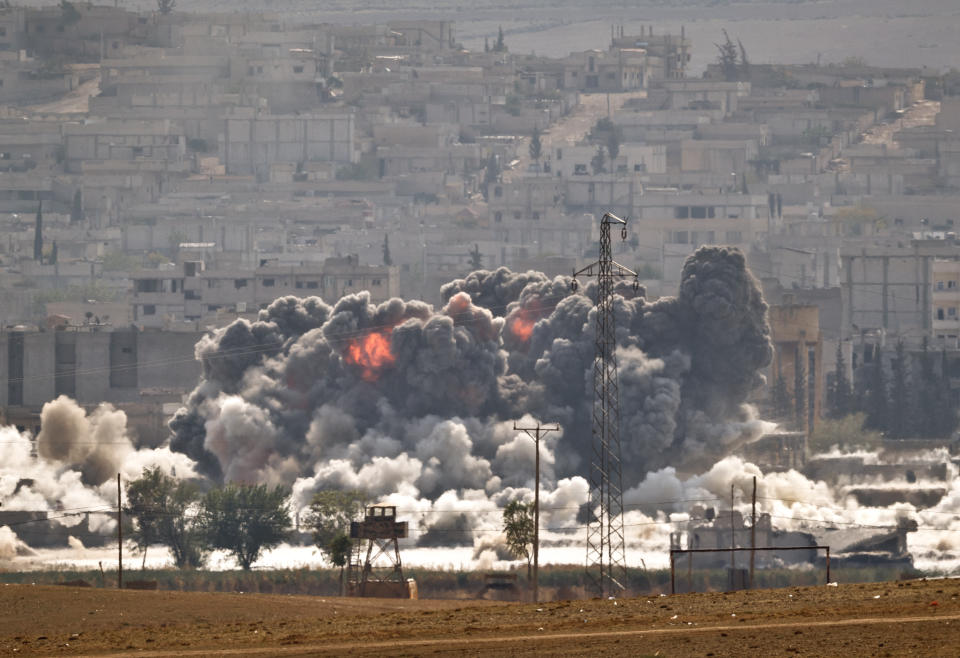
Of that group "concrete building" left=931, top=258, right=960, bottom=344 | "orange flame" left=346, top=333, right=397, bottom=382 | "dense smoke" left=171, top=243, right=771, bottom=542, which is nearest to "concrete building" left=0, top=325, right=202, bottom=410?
"dense smoke" left=171, top=243, right=771, bottom=542

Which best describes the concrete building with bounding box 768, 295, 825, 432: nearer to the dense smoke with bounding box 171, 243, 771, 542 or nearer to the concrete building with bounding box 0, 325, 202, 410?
the dense smoke with bounding box 171, 243, 771, 542

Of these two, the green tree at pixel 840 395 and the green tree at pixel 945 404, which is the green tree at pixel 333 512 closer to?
the green tree at pixel 840 395

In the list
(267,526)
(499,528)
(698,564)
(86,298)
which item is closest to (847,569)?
(698,564)

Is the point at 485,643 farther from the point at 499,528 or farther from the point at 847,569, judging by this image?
the point at 499,528

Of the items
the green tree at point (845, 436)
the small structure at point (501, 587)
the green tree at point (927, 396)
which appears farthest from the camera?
the green tree at point (927, 396)

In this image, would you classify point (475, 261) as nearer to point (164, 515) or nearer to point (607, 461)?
point (164, 515)

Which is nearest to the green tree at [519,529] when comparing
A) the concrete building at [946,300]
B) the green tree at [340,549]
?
the green tree at [340,549]
